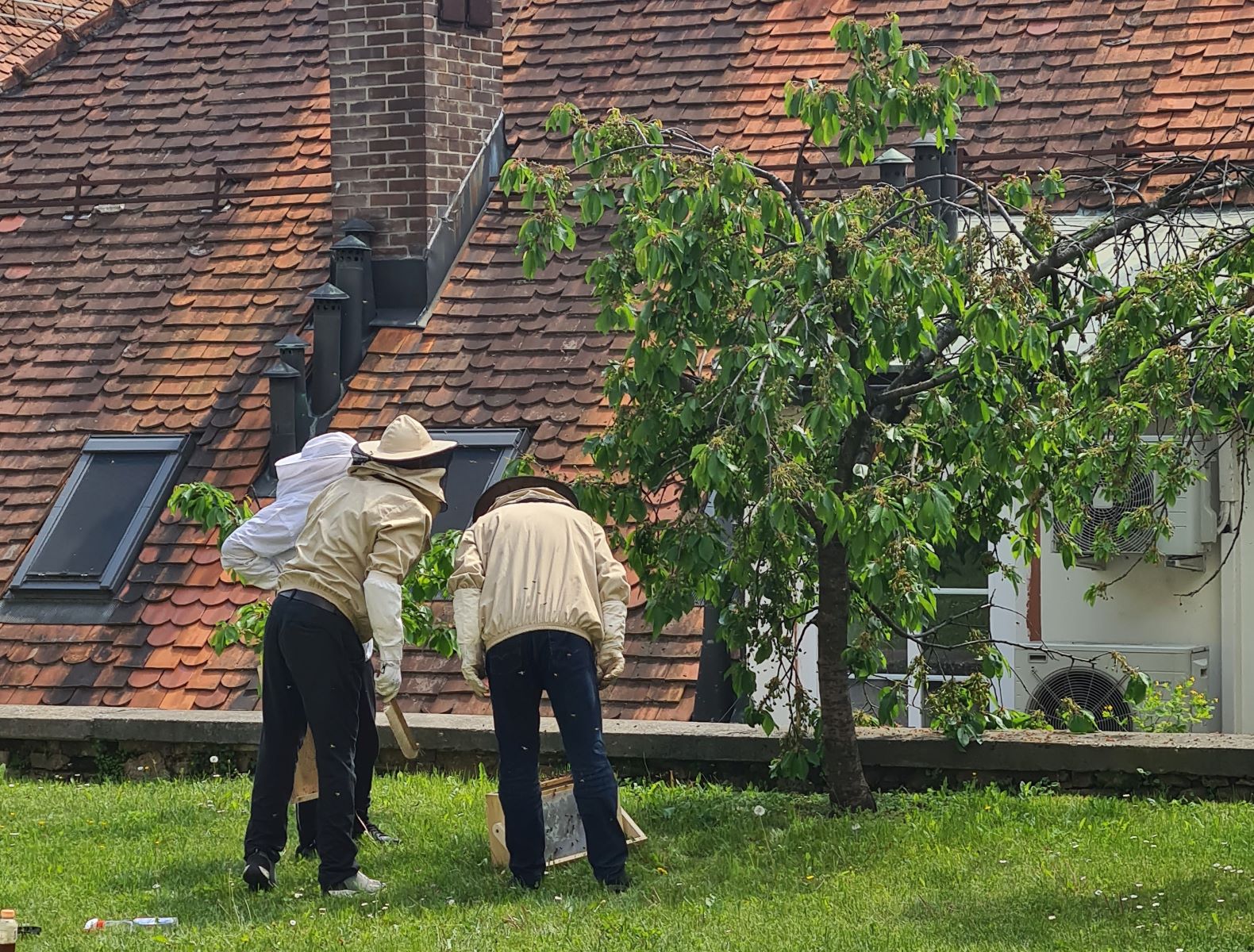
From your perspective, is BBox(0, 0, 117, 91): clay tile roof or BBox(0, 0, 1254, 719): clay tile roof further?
BBox(0, 0, 117, 91): clay tile roof

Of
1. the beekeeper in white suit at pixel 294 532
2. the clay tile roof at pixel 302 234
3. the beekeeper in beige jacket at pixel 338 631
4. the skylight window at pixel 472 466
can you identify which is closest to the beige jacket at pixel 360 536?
the beekeeper in beige jacket at pixel 338 631

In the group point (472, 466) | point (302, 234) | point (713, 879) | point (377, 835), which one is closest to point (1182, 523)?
point (472, 466)

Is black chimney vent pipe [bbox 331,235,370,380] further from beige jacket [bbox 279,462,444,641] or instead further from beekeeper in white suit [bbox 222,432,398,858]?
beige jacket [bbox 279,462,444,641]

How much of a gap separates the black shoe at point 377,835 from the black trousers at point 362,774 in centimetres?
3

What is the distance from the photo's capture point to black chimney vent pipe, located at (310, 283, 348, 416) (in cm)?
1102

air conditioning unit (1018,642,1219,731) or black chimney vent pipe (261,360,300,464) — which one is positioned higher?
black chimney vent pipe (261,360,300,464)

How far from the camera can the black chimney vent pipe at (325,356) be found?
11023 millimetres

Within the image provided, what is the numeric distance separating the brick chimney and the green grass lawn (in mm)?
4303

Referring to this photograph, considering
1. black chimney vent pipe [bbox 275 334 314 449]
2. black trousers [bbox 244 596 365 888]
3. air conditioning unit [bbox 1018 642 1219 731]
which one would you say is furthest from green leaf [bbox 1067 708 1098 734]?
black chimney vent pipe [bbox 275 334 314 449]

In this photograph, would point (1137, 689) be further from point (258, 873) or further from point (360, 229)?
point (360, 229)

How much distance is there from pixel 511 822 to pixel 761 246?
256 centimetres

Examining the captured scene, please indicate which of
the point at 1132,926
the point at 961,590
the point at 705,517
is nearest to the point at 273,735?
the point at 705,517

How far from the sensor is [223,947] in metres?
5.74

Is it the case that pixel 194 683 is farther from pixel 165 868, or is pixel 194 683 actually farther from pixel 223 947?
pixel 223 947
